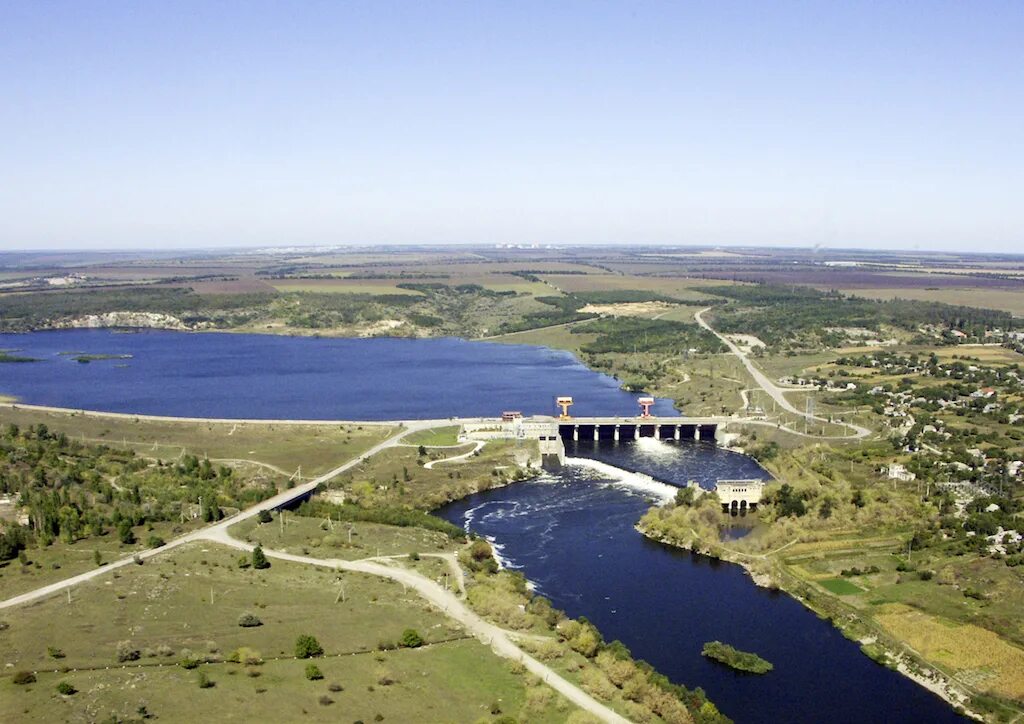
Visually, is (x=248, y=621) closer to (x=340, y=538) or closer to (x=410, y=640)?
(x=410, y=640)

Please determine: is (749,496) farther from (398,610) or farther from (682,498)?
(398,610)

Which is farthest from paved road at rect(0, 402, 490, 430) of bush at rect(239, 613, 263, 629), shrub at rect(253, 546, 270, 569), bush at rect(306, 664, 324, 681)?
bush at rect(306, 664, 324, 681)

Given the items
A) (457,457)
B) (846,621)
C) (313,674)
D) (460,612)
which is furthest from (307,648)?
(457,457)

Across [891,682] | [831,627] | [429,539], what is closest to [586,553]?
[429,539]

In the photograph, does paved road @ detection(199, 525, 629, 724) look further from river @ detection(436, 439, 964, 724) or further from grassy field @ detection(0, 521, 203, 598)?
river @ detection(436, 439, 964, 724)

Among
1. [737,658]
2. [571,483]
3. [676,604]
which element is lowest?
[676,604]

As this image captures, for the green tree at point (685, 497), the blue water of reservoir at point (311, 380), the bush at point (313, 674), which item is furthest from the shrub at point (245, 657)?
the blue water of reservoir at point (311, 380)

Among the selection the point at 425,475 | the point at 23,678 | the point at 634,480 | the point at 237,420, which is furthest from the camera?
the point at 237,420
